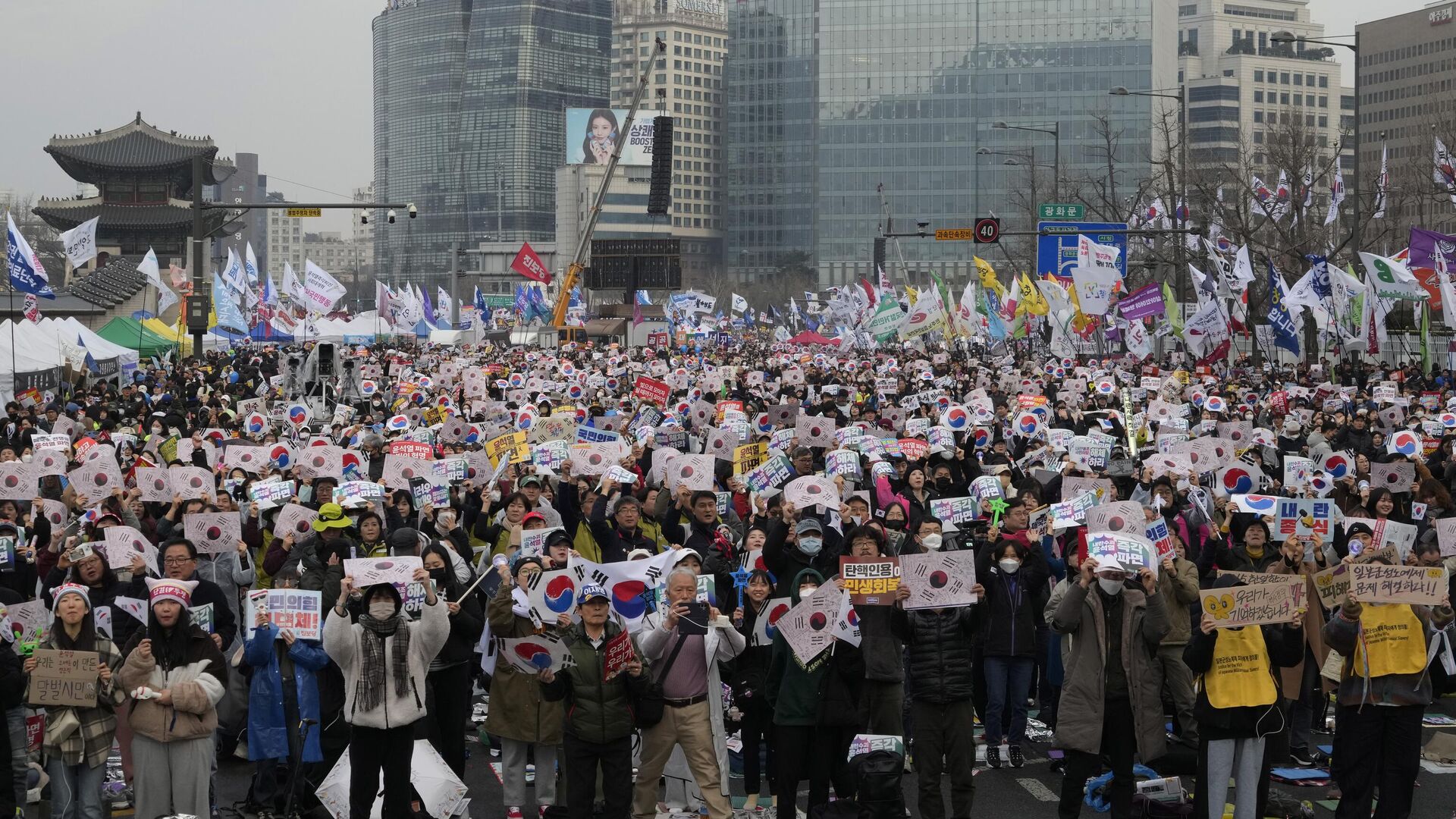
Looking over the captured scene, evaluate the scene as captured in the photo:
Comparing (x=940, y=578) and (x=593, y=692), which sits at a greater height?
(x=940, y=578)

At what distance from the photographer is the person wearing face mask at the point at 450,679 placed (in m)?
9.46

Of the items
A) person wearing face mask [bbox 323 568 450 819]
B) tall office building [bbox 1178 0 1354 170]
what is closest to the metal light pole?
person wearing face mask [bbox 323 568 450 819]

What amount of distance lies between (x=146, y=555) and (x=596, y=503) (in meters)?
3.24

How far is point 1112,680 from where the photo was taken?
8.81m

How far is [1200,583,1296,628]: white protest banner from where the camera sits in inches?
327

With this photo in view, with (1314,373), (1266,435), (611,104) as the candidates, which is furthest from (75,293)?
(611,104)

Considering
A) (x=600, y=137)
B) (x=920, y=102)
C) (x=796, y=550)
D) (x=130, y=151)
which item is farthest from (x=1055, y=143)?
(x=600, y=137)

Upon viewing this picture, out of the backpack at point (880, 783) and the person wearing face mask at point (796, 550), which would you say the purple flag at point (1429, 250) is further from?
the backpack at point (880, 783)

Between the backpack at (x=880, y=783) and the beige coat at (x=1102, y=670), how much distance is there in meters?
0.86

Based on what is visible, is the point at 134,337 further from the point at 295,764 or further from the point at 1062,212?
the point at 295,764

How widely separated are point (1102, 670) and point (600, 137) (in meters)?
165

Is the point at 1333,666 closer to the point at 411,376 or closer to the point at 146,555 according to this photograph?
the point at 146,555

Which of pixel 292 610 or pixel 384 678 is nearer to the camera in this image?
pixel 384 678

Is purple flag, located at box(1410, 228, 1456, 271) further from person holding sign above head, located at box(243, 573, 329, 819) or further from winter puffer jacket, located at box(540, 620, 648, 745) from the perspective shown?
person holding sign above head, located at box(243, 573, 329, 819)
